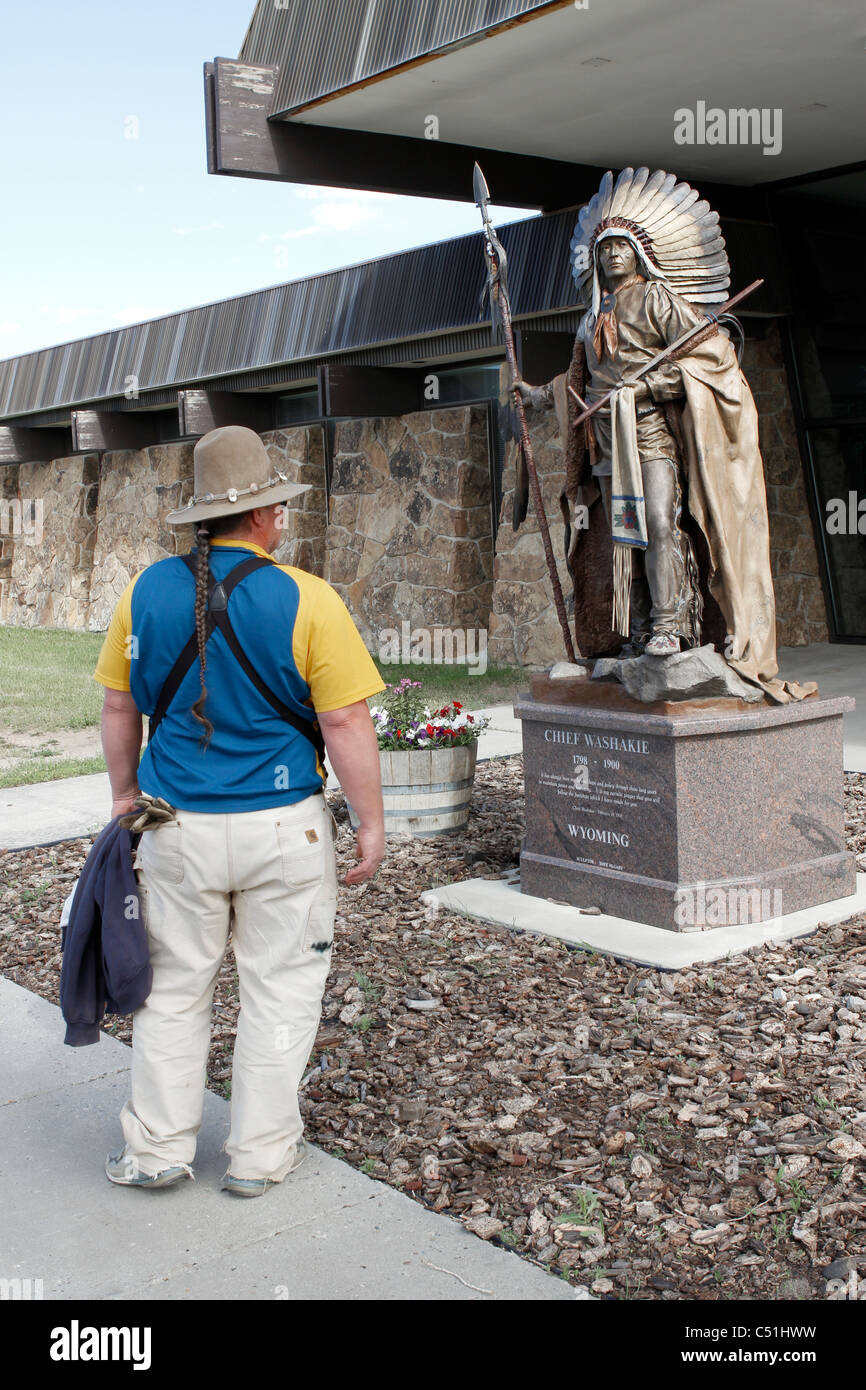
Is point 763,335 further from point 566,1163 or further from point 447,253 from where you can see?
point 566,1163

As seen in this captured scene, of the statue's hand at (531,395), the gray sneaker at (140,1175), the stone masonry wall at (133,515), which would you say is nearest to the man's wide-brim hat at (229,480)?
the gray sneaker at (140,1175)

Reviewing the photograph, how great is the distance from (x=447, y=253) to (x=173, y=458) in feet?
24.2

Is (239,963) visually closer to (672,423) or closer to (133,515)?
(672,423)

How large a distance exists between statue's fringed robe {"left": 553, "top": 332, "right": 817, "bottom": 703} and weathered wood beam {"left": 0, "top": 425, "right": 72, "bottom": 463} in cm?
1755

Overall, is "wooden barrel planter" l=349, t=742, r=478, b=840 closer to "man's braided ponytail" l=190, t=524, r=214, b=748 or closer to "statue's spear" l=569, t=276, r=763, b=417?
"statue's spear" l=569, t=276, r=763, b=417

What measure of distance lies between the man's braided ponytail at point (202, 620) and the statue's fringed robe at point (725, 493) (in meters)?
2.73

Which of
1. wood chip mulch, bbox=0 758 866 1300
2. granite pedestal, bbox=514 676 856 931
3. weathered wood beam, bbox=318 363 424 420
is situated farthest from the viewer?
weathered wood beam, bbox=318 363 424 420

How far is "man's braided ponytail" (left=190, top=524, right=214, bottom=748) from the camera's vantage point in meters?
3.03

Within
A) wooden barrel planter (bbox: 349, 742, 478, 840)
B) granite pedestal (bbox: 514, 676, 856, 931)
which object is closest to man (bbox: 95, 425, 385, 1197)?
granite pedestal (bbox: 514, 676, 856, 931)

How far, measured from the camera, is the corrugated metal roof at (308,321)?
11500mm

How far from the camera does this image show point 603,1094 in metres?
3.76

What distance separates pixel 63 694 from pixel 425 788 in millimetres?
7309

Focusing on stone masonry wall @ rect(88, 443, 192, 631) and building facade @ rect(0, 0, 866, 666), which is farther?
stone masonry wall @ rect(88, 443, 192, 631)

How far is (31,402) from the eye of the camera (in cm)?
1994
